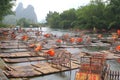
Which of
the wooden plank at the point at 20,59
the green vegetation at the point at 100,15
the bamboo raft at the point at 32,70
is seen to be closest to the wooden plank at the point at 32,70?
the bamboo raft at the point at 32,70

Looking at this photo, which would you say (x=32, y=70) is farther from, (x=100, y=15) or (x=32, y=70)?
(x=100, y=15)

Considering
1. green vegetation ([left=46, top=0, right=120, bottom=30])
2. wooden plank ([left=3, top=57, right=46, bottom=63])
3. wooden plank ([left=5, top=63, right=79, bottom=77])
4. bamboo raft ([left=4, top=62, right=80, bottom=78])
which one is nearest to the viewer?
bamboo raft ([left=4, top=62, right=80, bottom=78])

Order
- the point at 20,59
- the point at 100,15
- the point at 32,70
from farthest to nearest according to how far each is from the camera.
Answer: the point at 100,15, the point at 20,59, the point at 32,70

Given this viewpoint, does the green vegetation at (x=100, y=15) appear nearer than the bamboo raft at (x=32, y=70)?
No

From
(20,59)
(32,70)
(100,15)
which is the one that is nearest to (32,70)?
(32,70)

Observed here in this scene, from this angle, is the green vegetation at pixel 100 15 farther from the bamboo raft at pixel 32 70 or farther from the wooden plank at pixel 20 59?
the bamboo raft at pixel 32 70

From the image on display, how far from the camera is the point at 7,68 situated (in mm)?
19922

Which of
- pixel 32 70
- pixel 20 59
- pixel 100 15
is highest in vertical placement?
pixel 100 15

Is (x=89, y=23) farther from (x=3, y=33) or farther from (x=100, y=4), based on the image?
(x=3, y=33)

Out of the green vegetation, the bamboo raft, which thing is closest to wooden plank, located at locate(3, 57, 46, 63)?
the bamboo raft

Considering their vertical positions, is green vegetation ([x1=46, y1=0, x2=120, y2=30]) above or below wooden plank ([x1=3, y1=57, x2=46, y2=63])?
above

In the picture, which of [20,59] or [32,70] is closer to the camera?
[32,70]

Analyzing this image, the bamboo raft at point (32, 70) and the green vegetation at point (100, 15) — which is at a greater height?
the green vegetation at point (100, 15)

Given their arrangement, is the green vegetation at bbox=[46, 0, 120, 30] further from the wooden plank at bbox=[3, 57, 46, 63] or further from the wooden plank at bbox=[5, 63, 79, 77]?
the wooden plank at bbox=[5, 63, 79, 77]
